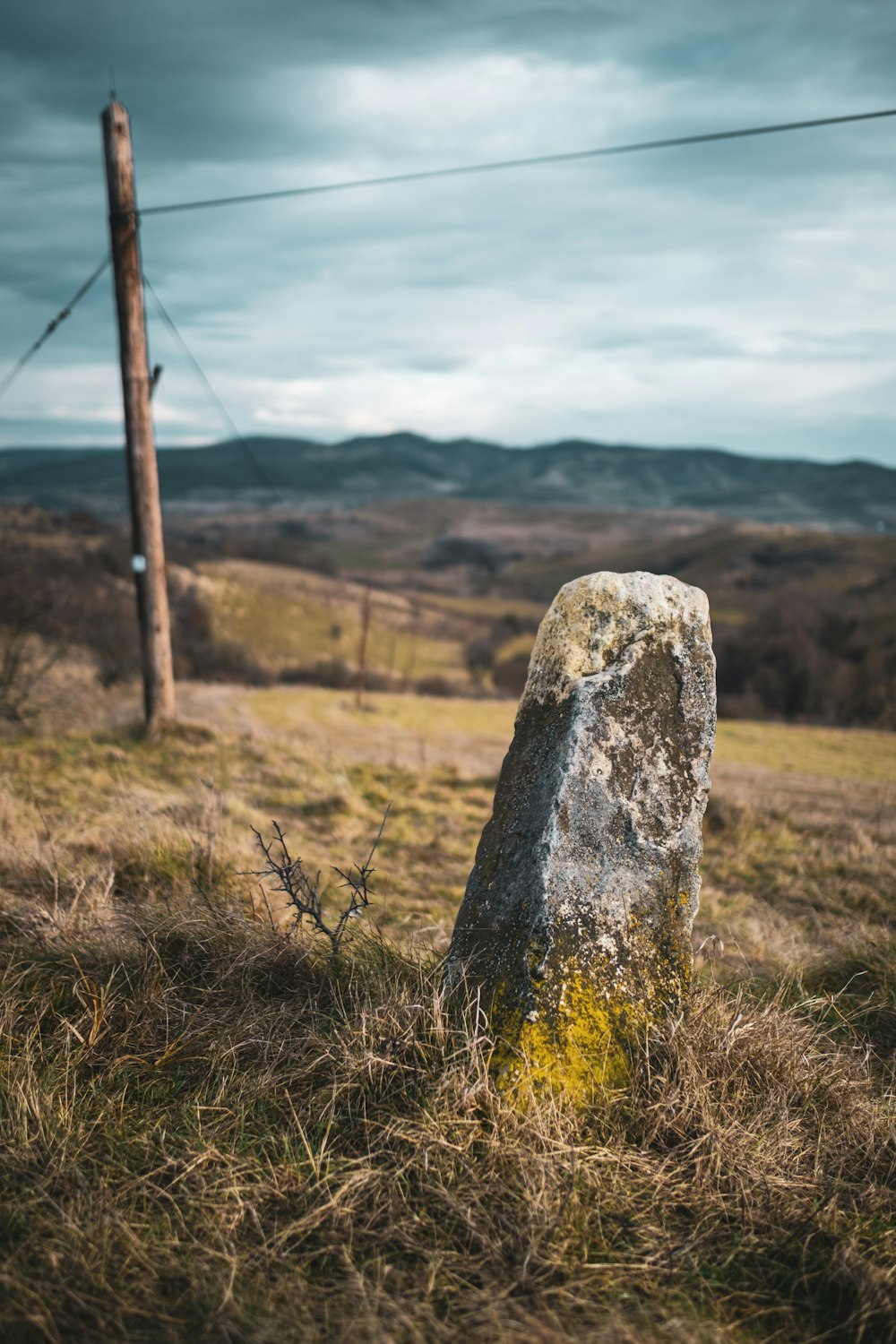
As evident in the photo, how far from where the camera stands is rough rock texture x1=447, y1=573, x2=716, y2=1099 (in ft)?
10.3

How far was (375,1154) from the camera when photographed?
2625mm

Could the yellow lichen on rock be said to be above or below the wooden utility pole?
below

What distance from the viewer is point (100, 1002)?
3484 mm

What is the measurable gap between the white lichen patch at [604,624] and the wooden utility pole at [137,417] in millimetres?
7847

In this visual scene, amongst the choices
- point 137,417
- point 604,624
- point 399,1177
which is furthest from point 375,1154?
point 137,417

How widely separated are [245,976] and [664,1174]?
1.82 m

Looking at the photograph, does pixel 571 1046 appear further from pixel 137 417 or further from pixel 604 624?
pixel 137 417

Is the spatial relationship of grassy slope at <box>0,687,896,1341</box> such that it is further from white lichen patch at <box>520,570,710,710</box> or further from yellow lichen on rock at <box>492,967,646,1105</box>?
white lichen patch at <box>520,570,710,710</box>

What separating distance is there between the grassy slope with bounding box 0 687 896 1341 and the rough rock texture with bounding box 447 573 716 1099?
184mm

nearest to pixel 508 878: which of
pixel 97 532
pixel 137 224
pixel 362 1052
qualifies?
pixel 362 1052

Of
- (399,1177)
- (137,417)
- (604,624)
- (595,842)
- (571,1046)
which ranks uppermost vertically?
(137,417)

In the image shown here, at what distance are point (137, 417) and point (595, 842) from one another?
956 centimetres

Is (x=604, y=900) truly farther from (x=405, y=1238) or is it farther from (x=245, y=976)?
(x=245, y=976)

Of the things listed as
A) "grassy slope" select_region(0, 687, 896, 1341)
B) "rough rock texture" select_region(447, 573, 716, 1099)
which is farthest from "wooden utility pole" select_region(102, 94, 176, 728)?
"rough rock texture" select_region(447, 573, 716, 1099)
